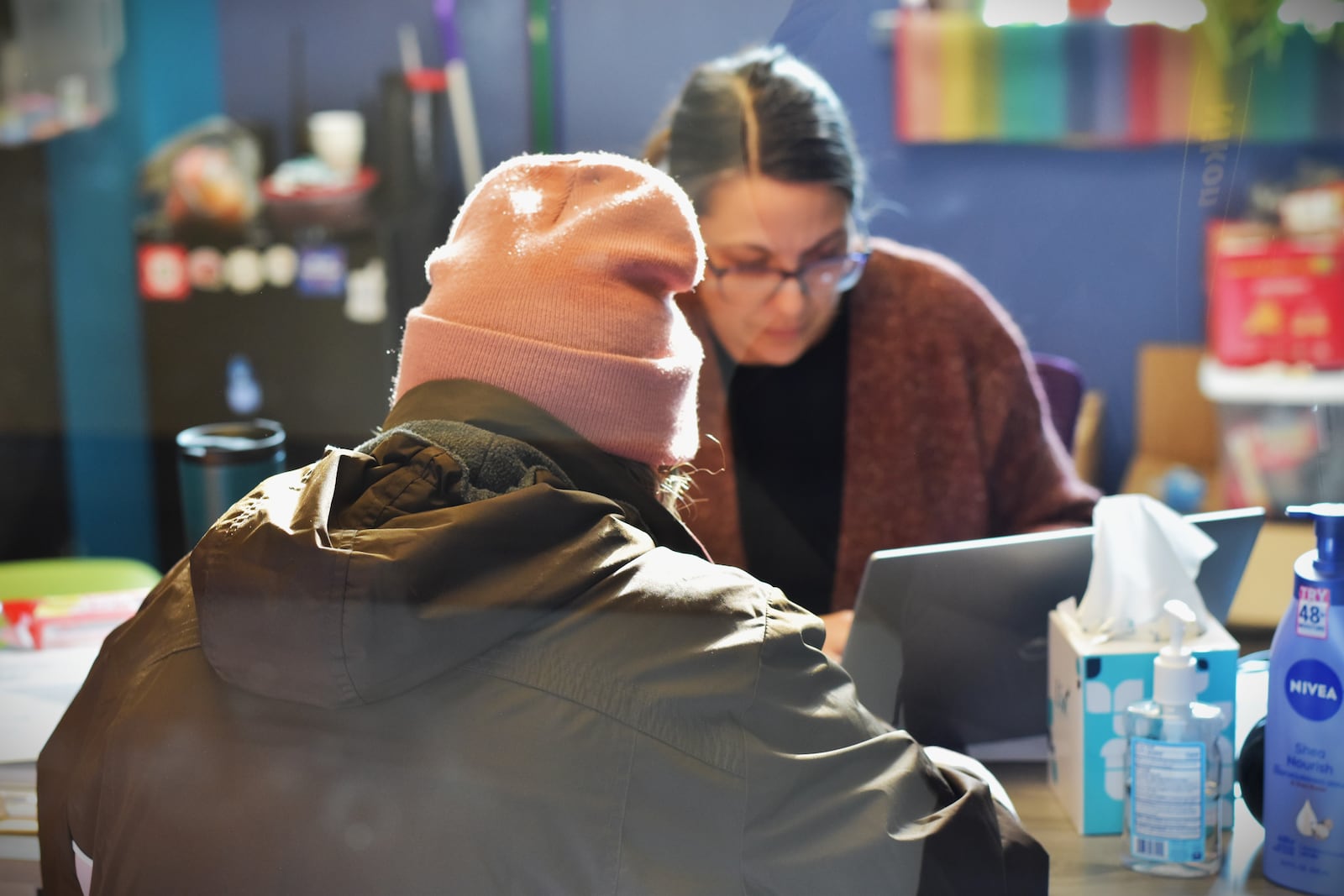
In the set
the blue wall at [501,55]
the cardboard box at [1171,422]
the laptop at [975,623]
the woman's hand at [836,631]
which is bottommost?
the cardboard box at [1171,422]

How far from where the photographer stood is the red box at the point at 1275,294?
2562 mm

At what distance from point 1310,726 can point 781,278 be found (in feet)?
2.46

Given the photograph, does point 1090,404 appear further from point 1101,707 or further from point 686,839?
point 686,839

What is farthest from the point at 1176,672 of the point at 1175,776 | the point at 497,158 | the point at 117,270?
the point at 117,270

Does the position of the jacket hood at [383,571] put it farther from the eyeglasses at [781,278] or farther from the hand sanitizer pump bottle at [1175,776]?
the eyeglasses at [781,278]

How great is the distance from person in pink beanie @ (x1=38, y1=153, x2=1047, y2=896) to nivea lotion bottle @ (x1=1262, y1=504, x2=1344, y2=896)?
0.63 feet

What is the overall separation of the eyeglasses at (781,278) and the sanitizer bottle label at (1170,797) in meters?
0.69

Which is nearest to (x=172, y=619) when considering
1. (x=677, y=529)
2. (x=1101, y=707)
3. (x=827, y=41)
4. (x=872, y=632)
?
(x=677, y=529)

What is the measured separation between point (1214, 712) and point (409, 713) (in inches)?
21.2

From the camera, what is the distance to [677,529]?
33.9 inches

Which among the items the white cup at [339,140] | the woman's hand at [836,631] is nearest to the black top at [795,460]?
the woman's hand at [836,631]

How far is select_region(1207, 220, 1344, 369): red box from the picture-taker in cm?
256

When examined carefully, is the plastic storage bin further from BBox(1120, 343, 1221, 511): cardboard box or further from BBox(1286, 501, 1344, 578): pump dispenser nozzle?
BBox(1286, 501, 1344, 578): pump dispenser nozzle

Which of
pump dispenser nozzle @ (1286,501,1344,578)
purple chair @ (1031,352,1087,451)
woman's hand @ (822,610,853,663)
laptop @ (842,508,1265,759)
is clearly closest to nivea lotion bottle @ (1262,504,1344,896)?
pump dispenser nozzle @ (1286,501,1344,578)
